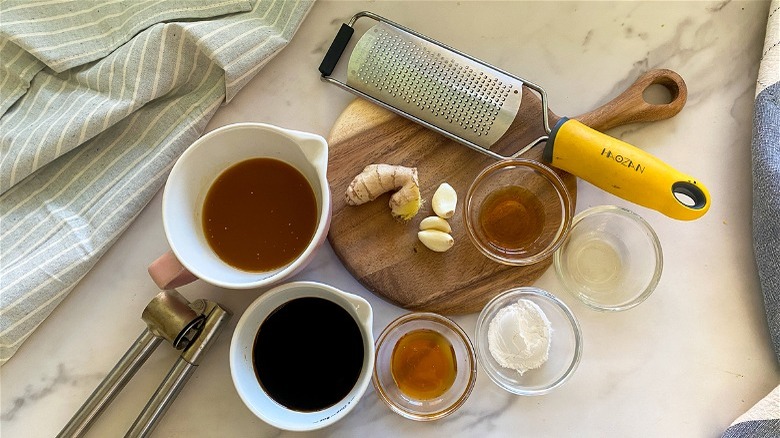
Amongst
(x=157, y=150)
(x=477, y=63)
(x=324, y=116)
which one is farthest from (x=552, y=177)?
(x=157, y=150)

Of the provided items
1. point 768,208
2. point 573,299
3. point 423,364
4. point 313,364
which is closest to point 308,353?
point 313,364

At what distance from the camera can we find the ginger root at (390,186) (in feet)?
2.60

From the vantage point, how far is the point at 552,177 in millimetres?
814

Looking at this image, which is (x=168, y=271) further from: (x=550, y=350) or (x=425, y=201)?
(x=550, y=350)

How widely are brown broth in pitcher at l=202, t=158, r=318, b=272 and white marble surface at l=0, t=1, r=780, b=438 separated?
9 centimetres

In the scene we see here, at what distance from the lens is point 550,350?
2.71 ft

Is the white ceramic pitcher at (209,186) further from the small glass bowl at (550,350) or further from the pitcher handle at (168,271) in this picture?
the small glass bowl at (550,350)

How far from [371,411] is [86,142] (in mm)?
535

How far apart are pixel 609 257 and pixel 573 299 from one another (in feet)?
0.26

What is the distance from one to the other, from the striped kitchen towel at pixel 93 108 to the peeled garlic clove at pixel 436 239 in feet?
1.09

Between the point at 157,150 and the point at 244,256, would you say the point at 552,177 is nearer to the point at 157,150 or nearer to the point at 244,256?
the point at 244,256

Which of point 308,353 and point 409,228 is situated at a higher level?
point 409,228

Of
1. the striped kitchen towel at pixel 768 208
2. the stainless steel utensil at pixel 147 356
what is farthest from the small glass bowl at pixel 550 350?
the stainless steel utensil at pixel 147 356

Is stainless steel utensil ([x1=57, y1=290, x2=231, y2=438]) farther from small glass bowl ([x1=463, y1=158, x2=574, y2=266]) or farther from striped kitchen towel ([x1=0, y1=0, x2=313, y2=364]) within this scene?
small glass bowl ([x1=463, y1=158, x2=574, y2=266])
